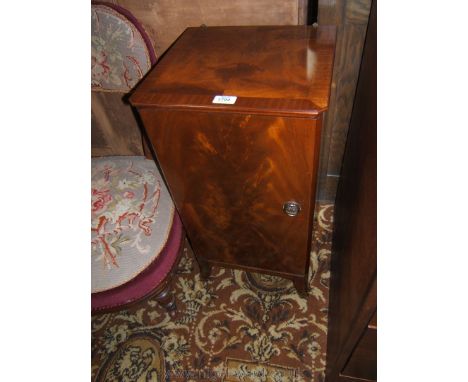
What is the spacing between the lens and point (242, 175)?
80cm

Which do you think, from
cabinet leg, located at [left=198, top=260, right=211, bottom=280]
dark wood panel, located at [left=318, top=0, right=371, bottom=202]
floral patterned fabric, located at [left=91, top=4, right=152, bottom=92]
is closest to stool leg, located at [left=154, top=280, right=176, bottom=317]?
cabinet leg, located at [left=198, top=260, right=211, bottom=280]

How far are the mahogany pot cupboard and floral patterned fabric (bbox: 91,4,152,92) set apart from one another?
0.57 feet

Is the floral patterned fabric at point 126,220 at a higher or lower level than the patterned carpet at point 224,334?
higher

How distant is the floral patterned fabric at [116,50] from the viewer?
0.98 meters

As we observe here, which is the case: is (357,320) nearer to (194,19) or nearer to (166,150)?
(166,150)

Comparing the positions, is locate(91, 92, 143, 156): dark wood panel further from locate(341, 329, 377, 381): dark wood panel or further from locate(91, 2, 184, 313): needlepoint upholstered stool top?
locate(341, 329, 377, 381): dark wood panel

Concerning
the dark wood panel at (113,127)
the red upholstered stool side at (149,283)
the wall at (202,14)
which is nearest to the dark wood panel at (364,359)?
the red upholstered stool side at (149,283)

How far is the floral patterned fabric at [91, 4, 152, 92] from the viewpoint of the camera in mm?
979

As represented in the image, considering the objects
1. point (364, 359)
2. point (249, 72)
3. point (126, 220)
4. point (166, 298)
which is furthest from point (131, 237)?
point (364, 359)

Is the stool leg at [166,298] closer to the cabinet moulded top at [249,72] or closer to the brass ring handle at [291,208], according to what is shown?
the brass ring handle at [291,208]

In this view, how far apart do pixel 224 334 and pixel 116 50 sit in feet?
3.70

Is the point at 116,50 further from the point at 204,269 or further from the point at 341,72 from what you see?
the point at 204,269

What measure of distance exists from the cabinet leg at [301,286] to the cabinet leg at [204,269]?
358 millimetres

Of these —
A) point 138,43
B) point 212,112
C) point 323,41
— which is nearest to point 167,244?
point 212,112
